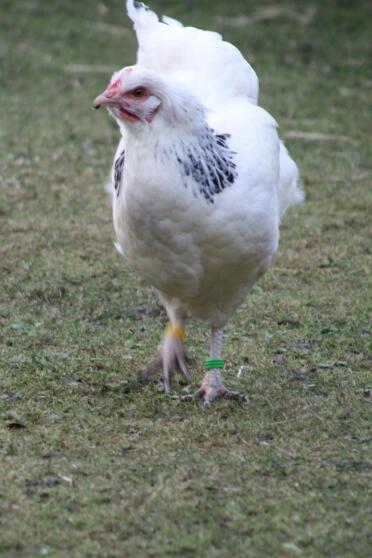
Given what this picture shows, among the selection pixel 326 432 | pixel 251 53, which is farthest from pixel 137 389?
pixel 251 53

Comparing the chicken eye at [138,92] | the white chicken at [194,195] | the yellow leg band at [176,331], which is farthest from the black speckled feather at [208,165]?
the yellow leg band at [176,331]

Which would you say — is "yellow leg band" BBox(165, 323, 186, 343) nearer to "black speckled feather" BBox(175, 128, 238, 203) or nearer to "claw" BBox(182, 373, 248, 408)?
"claw" BBox(182, 373, 248, 408)

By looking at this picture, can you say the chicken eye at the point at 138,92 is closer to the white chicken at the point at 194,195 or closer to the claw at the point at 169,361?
the white chicken at the point at 194,195

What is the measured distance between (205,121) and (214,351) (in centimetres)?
119

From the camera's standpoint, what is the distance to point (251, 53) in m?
12.3

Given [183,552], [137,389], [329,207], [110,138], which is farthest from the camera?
[110,138]

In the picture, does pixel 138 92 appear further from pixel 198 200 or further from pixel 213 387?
pixel 213 387

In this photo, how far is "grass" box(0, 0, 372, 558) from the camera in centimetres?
379

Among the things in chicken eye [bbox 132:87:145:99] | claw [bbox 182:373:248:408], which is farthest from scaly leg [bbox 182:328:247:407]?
chicken eye [bbox 132:87:145:99]

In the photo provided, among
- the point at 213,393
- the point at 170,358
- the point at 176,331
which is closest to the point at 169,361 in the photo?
the point at 170,358

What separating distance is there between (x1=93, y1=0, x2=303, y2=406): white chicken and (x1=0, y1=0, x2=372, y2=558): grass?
47 cm

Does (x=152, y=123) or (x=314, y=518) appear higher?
(x=152, y=123)

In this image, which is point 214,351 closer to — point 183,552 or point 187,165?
point 187,165

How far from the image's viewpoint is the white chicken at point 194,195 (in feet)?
14.6
